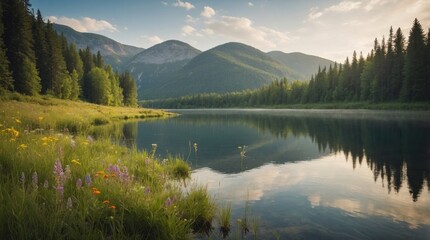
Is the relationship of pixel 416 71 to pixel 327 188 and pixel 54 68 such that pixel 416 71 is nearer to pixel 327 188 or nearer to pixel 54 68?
pixel 327 188

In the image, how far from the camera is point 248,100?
643 feet

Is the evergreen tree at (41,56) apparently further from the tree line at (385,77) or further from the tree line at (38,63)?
A: the tree line at (385,77)

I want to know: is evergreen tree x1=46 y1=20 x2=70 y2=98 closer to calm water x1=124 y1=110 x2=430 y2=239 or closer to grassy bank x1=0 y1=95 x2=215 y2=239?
calm water x1=124 y1=110 x2=430 y2=239

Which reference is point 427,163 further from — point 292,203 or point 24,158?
point 24,158

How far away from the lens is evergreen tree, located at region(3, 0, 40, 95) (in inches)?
2152

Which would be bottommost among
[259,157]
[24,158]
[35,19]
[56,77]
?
[259,157]

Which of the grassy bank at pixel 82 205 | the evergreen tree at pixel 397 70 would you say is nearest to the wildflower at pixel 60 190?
the grassy bank at pixel 82 205

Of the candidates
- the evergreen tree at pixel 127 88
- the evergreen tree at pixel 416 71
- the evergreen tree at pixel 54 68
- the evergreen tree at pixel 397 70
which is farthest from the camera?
the evergreen tree at pixel 127 88

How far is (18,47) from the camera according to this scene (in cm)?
5609

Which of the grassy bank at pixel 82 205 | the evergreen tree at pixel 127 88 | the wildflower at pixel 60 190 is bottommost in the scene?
the grassy bank at pixel 82 205

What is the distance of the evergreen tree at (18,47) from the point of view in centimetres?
5466

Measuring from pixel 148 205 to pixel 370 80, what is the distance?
102 m

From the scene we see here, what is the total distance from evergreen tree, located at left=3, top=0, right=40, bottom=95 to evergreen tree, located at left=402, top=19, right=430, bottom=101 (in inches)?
3351

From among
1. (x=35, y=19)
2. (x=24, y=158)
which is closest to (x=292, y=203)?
(x=24, y=158)
